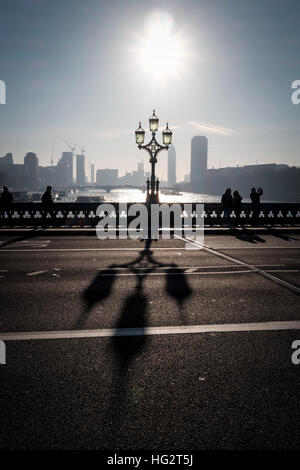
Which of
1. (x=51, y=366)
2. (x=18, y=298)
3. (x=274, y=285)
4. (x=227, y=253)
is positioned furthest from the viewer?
(x=227, y=253)

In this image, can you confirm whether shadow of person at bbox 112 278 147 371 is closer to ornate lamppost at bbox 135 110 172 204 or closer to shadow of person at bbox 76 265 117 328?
shadow of person at bbox 76 265 117 328

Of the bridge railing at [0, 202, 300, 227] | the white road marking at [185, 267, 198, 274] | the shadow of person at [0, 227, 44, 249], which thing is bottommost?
the white road marking at [185, 267, 198, 274]

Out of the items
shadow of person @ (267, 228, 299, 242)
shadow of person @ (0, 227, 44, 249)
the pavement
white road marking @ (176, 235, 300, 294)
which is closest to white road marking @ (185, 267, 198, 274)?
the pavement

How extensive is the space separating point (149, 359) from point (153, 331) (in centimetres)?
90

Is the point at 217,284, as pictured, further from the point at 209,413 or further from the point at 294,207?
the point at 294,207

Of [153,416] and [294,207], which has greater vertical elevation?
[294,207]

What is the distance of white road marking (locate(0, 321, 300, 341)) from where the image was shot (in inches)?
202

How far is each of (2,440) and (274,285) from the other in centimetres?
627

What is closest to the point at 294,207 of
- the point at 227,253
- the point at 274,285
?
the point at 227,253

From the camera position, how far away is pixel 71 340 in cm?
499

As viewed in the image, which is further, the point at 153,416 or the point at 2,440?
the point at 153,416

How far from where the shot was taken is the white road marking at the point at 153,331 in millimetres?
5129

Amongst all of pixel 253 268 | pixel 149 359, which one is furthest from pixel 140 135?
pixel 149 359

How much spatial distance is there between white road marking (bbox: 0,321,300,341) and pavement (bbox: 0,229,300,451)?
0.05ft
